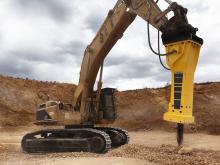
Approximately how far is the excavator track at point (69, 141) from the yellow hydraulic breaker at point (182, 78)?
3.87 m

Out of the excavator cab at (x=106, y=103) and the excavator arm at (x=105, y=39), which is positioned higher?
the excavator arm at (x=105, y=39)

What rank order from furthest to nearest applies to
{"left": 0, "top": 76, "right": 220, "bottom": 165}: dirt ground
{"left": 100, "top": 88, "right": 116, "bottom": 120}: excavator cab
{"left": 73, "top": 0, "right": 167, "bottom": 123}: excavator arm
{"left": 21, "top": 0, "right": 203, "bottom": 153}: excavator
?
{"left": 0, "top": 76, "right": 220, "bottom": 165}: dirt ground
{"left": 100, "top": 88, "right": 116, "bottom": 120}: excavator cab
{"left": 73, "top": 0, "right": 167, "bottom": 123}: excavator arm
{"left": 21, "top": 0, "right": 203, "bottom": 153}: excavator

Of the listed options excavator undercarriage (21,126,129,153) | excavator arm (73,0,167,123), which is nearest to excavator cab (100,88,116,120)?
excavator arm (73,0,167,123)

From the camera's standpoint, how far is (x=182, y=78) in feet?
31.7

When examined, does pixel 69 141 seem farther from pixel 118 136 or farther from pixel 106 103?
pixel 118 136

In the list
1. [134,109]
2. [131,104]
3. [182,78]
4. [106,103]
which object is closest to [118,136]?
[106,103]

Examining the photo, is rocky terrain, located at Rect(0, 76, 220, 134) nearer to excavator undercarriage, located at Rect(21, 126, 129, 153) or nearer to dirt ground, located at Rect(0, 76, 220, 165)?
dirt ground, located at Rect(0, 76, 220, 165)

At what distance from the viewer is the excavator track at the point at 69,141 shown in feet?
42.7

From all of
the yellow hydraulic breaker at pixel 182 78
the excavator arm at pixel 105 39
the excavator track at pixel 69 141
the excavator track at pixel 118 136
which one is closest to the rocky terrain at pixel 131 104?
the excavator track at pixel 118 136

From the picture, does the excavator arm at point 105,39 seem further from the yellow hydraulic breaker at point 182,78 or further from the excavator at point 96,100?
the yellow hydraulic breaker at point 182,78

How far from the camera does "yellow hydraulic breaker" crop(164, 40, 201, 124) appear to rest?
942 centimetres

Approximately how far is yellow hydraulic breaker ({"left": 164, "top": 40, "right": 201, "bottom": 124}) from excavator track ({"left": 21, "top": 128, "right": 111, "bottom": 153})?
387cm

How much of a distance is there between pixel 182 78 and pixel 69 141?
5.36m

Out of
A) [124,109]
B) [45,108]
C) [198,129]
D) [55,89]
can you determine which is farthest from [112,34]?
[55,89]
